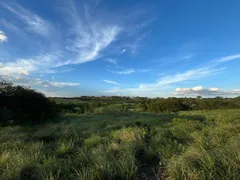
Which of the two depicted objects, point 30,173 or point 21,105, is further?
point 21,105

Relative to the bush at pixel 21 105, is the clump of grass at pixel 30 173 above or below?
below

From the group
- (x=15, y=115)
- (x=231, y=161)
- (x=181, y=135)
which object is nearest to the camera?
(x=231, y=161)

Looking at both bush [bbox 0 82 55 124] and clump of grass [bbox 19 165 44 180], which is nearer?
clump of grass [bbox 19 165 44 180]

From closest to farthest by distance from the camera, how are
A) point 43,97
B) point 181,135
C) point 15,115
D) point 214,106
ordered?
1. point 181,135
2. point 15,115
3. point 43,97
4. point 214,106

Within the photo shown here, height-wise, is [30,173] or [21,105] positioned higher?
[21,105]

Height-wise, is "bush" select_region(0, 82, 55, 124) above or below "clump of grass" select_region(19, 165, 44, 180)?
above

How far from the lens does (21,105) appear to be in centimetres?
1460

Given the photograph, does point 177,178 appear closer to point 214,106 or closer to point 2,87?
point 2,87

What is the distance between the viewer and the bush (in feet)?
44.0

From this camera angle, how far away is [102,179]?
3.24 metres

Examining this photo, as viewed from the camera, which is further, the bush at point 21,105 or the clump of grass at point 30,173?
the bush at point 21,105

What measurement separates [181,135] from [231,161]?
3.30 metres

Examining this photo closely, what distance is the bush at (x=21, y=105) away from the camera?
529 inches

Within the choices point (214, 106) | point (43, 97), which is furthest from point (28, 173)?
point (214, 106)
